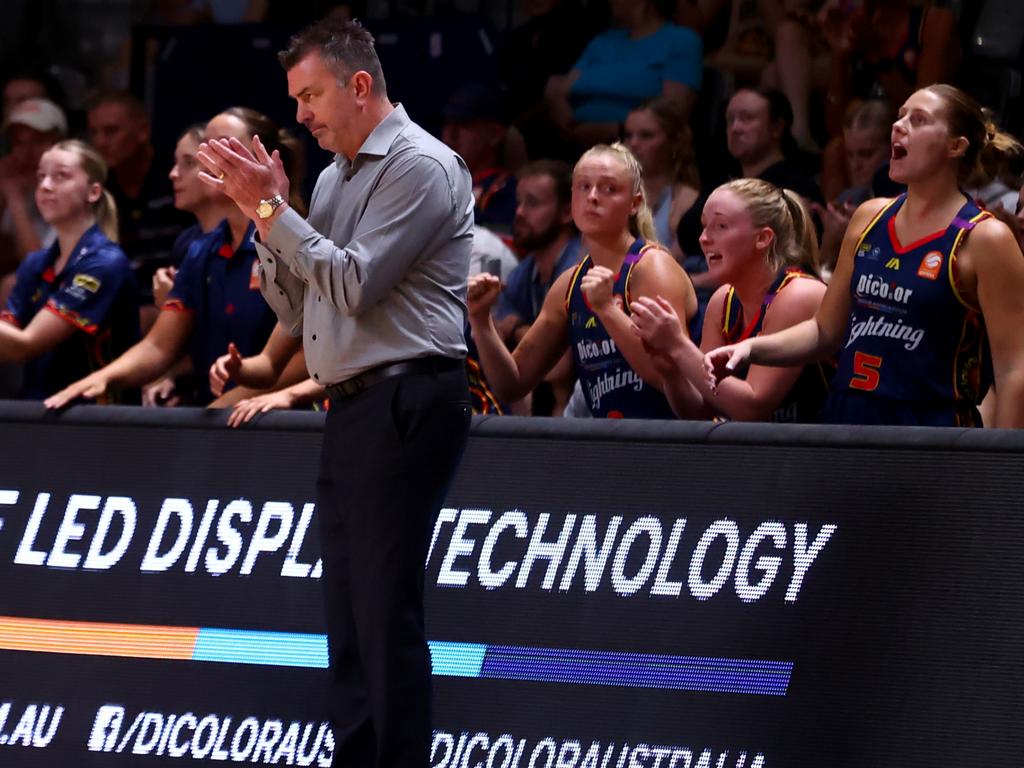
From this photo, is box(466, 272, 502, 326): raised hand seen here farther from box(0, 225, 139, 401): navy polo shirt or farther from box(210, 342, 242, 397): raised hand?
box(0, 225, 139, 401): navy polo shirt

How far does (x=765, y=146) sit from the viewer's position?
22.6ft

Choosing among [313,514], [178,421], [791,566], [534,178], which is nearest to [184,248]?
[534,178]

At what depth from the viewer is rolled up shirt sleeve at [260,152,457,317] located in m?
3.92

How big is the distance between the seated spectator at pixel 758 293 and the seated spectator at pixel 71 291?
2.19 meters

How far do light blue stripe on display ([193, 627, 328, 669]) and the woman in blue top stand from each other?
1.35m

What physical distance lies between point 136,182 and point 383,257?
16.1 feet

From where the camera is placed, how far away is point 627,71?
7.93 meters

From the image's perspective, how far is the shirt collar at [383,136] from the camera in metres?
4.12

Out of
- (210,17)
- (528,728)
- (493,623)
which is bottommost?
(528,728)

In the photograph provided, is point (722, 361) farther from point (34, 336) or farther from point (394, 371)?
point (34, 336)

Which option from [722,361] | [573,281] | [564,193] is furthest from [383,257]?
[564,193]

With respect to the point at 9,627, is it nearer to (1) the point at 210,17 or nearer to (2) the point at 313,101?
(2) the point at 313,101

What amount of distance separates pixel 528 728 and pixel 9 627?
5.56 ft

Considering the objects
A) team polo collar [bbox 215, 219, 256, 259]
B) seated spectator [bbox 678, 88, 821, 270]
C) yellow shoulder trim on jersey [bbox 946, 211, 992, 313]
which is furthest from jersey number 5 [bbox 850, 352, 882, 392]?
team polo collar [bbox 215, 219, 256, 259]
